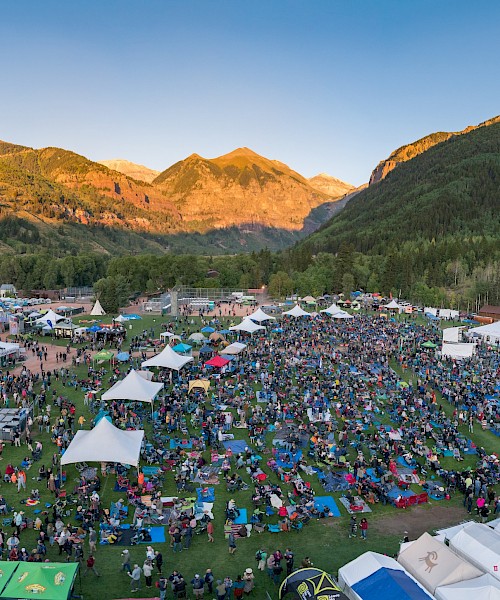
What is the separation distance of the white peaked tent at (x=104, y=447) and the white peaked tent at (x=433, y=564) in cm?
947

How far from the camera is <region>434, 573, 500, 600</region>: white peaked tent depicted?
31.9 ft

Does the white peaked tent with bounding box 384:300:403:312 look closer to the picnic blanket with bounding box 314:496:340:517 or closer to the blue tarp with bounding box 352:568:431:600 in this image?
the picnic blanket with bounding box 314:496:340:517

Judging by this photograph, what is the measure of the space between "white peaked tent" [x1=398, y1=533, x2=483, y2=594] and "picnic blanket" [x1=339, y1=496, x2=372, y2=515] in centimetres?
363

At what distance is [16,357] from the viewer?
34.0 m

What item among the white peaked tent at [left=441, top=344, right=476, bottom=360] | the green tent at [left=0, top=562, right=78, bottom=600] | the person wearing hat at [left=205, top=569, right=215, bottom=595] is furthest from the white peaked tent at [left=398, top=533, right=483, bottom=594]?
the white peaked tent at [left=441, top=344, right=476, bottom=360]

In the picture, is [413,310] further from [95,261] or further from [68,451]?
[95,261]

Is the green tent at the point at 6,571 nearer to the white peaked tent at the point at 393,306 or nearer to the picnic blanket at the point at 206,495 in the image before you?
the picnic blanket at the point at 206,495

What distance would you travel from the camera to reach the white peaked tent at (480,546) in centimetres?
1089

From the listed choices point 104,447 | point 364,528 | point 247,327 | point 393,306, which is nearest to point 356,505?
point 364,528

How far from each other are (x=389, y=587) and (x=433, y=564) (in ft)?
4.76

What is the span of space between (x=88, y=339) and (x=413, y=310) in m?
43.0

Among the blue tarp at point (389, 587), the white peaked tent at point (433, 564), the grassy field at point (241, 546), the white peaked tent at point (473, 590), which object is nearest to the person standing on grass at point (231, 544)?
the grassy field at point (241, 546)

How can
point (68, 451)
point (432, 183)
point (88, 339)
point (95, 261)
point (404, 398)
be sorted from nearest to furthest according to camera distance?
1. point (68, 451)
2. point (404, 398)
3. point (88, 339)
4. point (95, 261)
5. point (432, 183)

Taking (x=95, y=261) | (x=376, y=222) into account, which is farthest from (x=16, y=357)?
(x=376, y=222)
